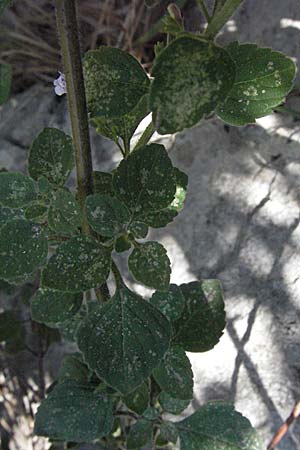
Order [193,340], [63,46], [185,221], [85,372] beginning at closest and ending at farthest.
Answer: [63,46] < [193,340] < [85,372] < [185,221]

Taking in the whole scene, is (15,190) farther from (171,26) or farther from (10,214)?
(171,26)

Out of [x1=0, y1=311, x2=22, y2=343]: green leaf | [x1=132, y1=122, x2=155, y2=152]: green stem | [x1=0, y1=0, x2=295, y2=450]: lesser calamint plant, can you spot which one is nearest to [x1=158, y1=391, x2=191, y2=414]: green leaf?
[x1=0, y1=0, x2=295, y2=450]: lesser calamint plant

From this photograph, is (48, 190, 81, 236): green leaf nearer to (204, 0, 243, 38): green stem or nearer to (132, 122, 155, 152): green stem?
(132, 122, 155, 152): green stem

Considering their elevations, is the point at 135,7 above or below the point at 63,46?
below

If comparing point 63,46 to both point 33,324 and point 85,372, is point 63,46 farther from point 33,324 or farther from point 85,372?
point 33,324

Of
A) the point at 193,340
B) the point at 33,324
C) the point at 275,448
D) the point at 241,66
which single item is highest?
the point at 241,66

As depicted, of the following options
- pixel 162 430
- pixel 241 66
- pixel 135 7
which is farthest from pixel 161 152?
pixel 135 7

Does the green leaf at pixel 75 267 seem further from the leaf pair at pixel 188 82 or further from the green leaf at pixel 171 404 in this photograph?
the green leaf at pixel 171 404
